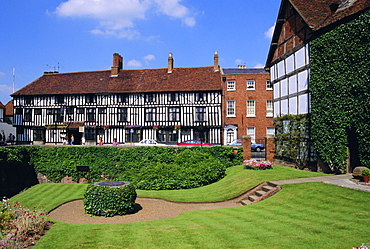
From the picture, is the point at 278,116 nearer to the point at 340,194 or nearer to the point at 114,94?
the point at 340,194

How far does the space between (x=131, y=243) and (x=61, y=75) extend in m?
43.0

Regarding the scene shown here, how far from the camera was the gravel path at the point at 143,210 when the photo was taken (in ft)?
45.5

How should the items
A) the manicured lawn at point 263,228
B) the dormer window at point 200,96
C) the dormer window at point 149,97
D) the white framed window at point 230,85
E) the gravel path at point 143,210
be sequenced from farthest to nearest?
the dormer window at point 149,97, the white framed window at point 230,85, the dormer window at point 200,96, the gravel path at point 143,210, the manicured lawn at point 263,228

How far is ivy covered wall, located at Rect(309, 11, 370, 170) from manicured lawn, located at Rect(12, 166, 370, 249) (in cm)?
477

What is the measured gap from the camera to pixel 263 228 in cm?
923

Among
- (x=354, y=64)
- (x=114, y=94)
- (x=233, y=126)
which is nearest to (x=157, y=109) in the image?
(x=114, y=94)

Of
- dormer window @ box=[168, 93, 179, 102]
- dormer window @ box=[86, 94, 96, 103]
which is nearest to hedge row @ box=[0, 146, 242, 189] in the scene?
dormer window @ box=[168, 93, 179, 102]

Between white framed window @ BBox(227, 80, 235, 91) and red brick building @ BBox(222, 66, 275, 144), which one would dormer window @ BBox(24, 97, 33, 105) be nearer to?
red brick building @ BBox(222, 66, 275, 144)

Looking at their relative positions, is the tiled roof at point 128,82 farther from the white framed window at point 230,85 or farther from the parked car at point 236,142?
the parked car at point 236,142

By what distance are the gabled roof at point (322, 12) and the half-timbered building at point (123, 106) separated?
56.4 ft

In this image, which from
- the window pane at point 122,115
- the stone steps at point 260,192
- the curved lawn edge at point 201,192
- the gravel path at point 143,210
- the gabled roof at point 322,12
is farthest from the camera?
the window pane at point 122,115

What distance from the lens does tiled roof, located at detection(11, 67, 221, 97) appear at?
3994 centimetres

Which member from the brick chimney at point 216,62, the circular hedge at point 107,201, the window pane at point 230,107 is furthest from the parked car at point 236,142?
the circular hedge at point 107,201

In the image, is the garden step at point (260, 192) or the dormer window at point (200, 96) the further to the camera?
the dormer window at point (200, 96)
